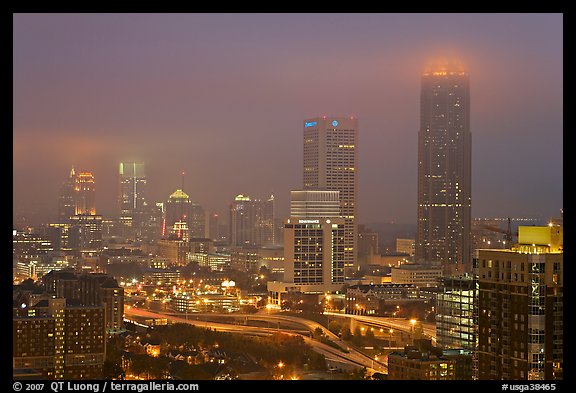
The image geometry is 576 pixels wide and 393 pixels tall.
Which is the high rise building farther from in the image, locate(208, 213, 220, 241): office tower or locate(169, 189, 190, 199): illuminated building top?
locate(208, 213, 220, 241): office tower

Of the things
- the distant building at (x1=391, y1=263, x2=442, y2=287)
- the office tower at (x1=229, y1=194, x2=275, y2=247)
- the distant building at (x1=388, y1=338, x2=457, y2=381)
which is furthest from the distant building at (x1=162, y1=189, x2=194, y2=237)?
the distant building at (x1=388, y1=338, x2=457, y2=381)

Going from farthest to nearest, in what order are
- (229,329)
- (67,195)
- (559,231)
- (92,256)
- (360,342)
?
(92,256)
(67,195)
(229,329)
(360,342)
(559,231)

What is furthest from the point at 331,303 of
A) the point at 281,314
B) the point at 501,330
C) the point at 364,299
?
the point at 501,330

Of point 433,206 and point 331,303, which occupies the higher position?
point 433,206

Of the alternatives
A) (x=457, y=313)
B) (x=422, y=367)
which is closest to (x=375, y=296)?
(x=457, y=313)

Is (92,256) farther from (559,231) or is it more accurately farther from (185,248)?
(559,231)

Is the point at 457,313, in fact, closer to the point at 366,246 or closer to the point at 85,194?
the point at 85,194
